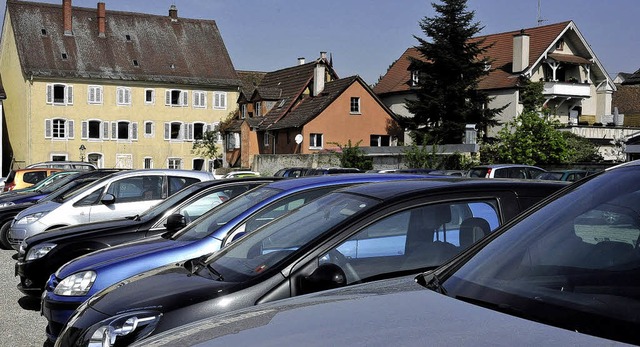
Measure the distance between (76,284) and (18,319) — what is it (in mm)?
2730

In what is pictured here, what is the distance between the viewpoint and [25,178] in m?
27.6

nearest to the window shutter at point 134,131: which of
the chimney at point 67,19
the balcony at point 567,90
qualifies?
the chimney at point 67,19

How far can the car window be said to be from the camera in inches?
198

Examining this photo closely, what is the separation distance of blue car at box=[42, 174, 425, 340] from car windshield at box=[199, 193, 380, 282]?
138 centimetres

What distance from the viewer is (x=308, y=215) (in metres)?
5.70

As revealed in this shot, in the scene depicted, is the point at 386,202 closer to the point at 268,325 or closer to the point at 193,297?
the point at 193,297

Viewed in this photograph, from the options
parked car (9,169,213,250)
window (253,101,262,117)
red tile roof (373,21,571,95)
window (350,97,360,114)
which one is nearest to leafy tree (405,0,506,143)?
red tile roof (373,21,571,95)

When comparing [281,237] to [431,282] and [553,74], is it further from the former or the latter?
[553,74]

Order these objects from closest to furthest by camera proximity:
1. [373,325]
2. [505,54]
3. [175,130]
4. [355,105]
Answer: [373,325], [355,105], [505,54], [175,130]

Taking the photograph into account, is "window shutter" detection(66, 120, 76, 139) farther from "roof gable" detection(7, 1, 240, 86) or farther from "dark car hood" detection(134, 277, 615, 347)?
"dark car hood" detection(134, 277, 615, 347)

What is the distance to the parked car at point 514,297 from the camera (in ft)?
8.27

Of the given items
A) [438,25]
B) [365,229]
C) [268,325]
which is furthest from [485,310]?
[438,25]

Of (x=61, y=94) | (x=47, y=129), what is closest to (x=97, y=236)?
(x=47, y=129)

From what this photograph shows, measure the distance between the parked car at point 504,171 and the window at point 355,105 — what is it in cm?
3258
